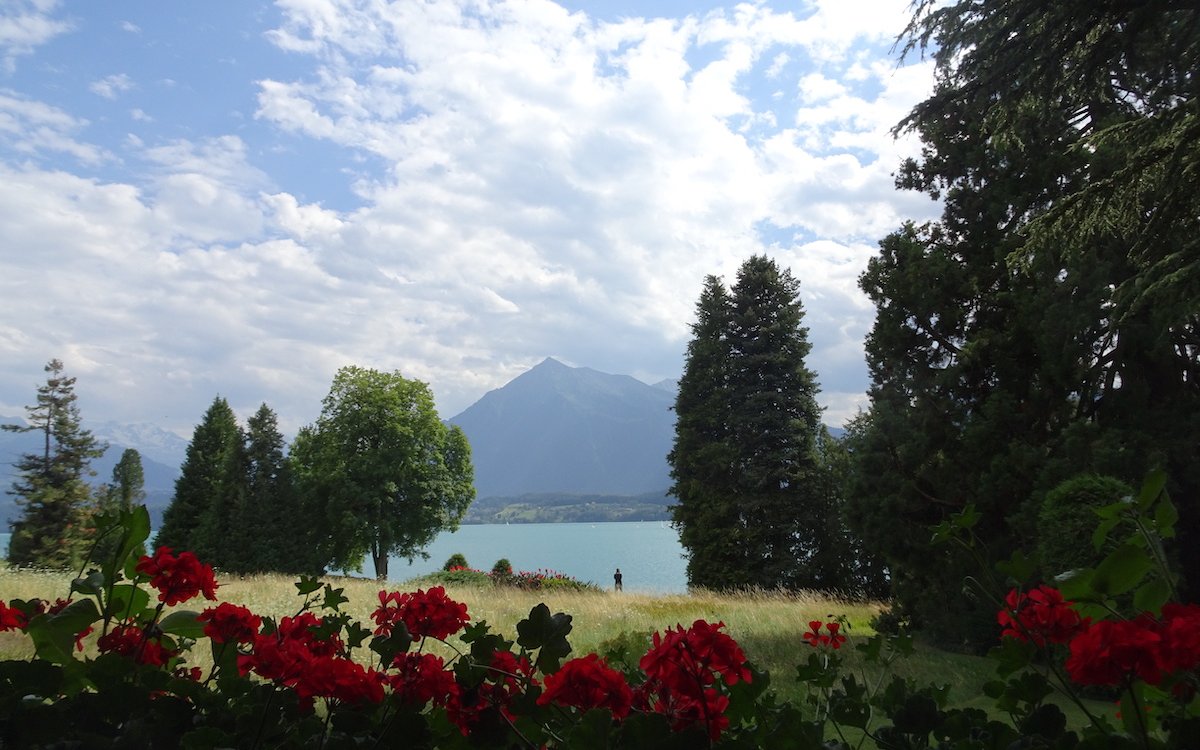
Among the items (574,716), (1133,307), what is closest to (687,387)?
(1133,307)

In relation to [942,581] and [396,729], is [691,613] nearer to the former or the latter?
[942,581]

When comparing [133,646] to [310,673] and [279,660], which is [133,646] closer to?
[279,660]

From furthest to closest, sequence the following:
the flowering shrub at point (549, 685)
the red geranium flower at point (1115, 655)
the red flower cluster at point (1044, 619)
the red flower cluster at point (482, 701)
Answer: the red flower cluster at point (1044, 619), the red flower cluster at point (482, 701), the flowering shrub at point (549, 685), the red geranium flower at point (1115, 655)

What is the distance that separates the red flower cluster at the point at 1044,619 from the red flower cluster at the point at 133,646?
2.25 m

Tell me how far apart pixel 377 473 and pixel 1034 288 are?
25246 mm

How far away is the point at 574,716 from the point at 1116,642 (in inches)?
43.3

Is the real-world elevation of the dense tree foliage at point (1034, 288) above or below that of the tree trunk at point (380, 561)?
above

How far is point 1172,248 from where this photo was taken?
24.0ft

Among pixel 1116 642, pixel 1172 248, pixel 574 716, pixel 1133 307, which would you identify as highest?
pixel 1172 248

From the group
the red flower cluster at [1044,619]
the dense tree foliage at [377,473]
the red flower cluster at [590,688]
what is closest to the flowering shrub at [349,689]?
the red flower cluster at [590,688]

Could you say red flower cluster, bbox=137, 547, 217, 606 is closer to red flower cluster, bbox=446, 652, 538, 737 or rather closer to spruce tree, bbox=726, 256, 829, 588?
red flower cluster, bbox=446, 652, 538, 737

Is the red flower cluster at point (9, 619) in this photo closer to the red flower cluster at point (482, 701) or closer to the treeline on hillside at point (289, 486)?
the red flower cluster at point (482, 701)

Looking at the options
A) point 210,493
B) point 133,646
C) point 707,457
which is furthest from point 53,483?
point 133,646

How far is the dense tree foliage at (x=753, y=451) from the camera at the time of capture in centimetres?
2097
